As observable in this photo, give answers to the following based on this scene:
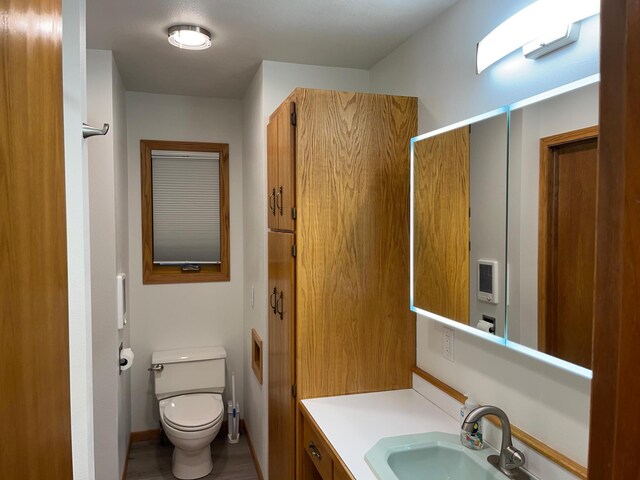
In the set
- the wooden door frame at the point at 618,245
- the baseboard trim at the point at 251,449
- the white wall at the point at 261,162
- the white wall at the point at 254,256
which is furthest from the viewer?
the baseboard trim at the point at 251,449

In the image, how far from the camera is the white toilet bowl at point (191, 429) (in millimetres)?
2963

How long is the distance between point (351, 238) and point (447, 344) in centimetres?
61

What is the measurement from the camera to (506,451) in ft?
4.74

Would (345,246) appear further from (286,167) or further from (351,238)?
(286,167)

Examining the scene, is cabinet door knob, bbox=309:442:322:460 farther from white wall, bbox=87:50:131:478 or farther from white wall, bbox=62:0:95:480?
white wall, bbox=87:50:131:478

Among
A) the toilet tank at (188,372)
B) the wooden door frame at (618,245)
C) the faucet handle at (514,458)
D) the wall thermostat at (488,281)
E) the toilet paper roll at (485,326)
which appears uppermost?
the wooden door frame at (618,245)

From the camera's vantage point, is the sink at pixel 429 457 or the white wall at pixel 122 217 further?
the white wall at pixel 122 217

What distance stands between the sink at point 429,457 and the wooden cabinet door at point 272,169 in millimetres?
1221

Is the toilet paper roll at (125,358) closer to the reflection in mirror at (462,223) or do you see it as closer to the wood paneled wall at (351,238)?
the wood paneled wall at (351,238)

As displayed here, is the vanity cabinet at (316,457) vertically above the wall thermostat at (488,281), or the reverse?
the wall thermostat at (488,281)

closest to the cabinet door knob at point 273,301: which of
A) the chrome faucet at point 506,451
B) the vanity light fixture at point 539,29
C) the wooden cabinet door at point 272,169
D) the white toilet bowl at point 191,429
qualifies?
the wooden cabinet door at point 272,169

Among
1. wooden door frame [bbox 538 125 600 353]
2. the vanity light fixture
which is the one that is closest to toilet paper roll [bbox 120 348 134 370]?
wooden door frame [bbox 538 125 600 353]

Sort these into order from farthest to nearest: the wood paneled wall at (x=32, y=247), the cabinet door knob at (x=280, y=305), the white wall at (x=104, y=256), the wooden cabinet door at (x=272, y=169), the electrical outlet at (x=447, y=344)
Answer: the white wall at (x=104, y=256) → the wooden cabinet door at (x=272, y=169) → the cabinet door knob at (x=280, y=305) → the electrical outlet at (x=447, y=344) → the wood paneled wall at (x=32, y=247)

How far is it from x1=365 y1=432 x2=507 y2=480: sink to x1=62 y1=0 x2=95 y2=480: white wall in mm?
909
